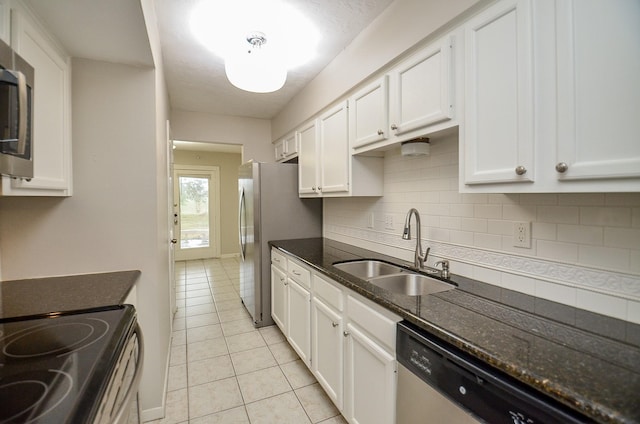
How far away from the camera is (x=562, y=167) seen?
3.17 ft

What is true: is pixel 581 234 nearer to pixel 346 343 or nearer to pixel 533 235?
pixel 533 235

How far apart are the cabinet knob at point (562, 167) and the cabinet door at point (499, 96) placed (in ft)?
0.28

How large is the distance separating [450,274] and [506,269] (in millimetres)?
319

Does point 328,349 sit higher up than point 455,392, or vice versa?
point 455,392

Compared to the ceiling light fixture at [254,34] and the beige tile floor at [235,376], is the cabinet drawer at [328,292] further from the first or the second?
the ceiling light fixture at [254,34]

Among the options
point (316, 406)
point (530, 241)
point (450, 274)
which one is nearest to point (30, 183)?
point (316, 406)

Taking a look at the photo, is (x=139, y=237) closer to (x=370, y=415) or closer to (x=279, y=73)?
(x=279, y=73)

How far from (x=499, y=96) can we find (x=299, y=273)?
170cm

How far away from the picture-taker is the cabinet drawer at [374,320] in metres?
1.23

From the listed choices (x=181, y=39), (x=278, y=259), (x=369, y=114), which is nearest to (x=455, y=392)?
(x=369, y=114)

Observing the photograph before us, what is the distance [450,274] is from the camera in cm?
170

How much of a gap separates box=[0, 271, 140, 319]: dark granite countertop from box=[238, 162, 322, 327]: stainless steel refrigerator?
4.61 feet

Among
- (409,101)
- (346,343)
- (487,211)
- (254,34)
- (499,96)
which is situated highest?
(254,34)

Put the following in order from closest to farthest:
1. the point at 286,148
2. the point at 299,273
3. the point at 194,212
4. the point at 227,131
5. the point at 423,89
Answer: the point at 423,89 < the point at 299,273 < the point at 286,148 < the point at 227,131 < the point at 194,212
